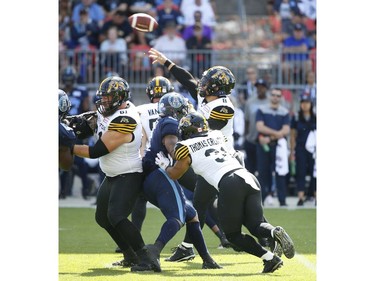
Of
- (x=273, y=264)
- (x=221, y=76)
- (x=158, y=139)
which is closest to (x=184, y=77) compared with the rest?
(x=221, y=76)

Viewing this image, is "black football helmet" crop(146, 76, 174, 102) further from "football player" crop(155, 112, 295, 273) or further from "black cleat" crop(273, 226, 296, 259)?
"black cleat" crop(273, 226, 296, 259)

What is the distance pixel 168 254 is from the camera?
342 inches

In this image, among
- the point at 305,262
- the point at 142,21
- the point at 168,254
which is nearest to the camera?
the point at 305,262

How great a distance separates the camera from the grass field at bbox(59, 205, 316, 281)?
23.0ft

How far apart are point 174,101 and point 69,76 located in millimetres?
7477

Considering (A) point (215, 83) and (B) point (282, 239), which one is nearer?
(B) point (282, 239)

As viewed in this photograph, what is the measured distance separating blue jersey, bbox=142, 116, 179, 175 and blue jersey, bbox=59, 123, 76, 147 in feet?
2.34

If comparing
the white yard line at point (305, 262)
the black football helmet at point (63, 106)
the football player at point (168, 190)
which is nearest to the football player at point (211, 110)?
the football player at point (168, 190)

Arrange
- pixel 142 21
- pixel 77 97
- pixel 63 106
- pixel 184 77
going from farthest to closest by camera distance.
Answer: pixel 77 97
pixel 142 21
pixel 184 77
pixel 63 106

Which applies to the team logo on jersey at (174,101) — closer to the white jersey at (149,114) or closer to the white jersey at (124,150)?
the white jersey at (124,150)

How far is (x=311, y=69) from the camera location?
15828 millimetres

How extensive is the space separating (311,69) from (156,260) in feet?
30.4

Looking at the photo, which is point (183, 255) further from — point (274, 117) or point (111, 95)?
point (274, 117)
